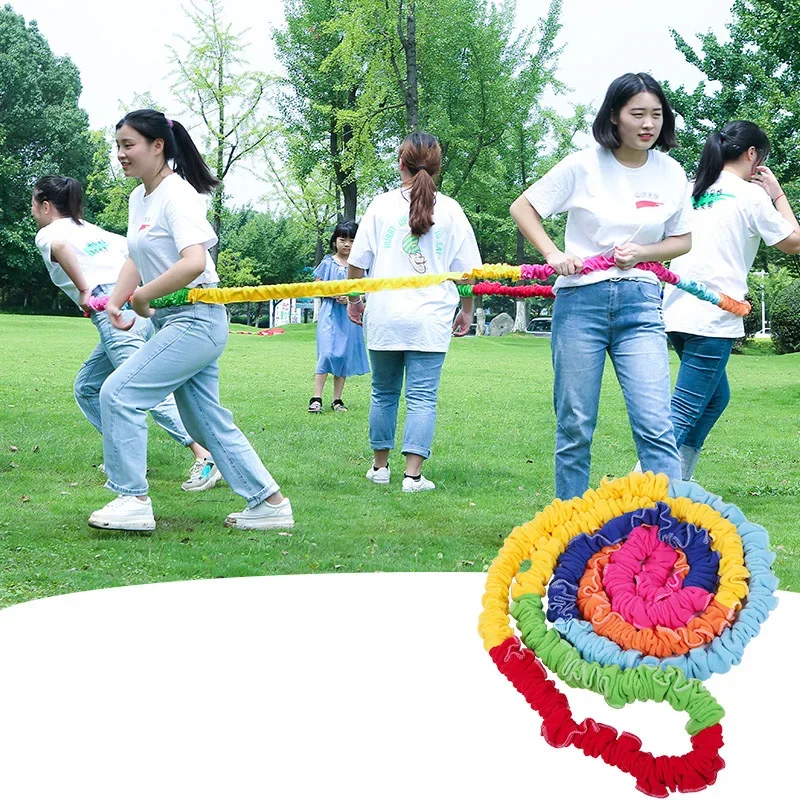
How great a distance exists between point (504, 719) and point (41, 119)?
53639mm

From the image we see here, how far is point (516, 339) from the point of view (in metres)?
33.4

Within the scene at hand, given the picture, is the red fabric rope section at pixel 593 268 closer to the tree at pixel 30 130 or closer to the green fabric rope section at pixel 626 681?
the green fabric rope section at pixel 626 681

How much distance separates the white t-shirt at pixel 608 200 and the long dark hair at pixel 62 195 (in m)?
3.31

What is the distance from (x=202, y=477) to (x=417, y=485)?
1241 millimetres

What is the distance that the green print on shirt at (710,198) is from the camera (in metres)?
5.29

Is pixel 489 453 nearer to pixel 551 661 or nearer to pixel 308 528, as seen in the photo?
pixel 308 528

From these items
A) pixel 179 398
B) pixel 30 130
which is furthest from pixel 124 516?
pixel 30 130

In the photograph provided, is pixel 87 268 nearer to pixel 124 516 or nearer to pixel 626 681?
pixel 124 516

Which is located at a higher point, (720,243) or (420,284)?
(720,243)

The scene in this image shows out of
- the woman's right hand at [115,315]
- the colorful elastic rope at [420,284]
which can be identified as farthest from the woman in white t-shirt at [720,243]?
the woman's right hand at [115,315]

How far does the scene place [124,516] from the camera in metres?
4.90

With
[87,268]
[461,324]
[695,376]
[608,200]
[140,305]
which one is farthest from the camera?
[461,324]

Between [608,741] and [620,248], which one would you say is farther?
[620,248]

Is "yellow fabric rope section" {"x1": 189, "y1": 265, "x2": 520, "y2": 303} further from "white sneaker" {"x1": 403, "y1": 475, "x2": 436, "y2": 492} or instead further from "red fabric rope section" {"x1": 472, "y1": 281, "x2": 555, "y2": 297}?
"white sneaker" {"x1": 403, "y1": 475, "x2": 436, "y2": 492}
